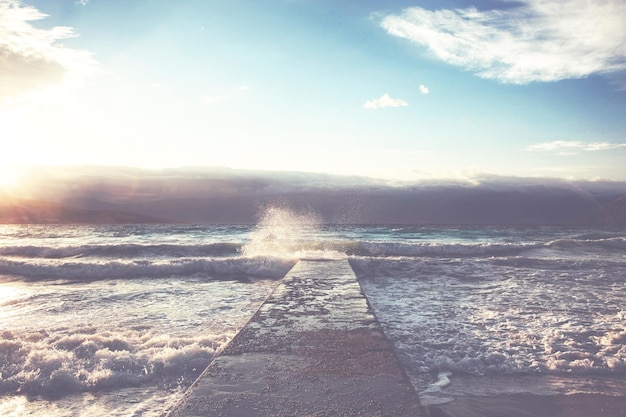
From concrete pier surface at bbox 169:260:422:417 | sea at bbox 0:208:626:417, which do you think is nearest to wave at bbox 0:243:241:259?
sea at bbox 0:208:626:417

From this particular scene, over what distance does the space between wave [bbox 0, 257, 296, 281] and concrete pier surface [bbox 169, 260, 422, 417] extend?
21.4ft

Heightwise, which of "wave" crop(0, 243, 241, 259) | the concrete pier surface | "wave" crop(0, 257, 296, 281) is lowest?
"wave" crop(0, 243, 241, 259)

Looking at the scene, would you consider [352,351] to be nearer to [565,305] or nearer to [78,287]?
[565,305]

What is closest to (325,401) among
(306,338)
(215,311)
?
(306,338)

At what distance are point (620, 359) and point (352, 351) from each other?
3102 millimetres

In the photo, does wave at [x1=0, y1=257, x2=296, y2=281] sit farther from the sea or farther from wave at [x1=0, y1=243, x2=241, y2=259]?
wave at [x1=0, y1=243, x2=241, y2=259]

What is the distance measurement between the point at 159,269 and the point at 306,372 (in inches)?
385

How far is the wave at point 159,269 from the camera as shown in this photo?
10.6 meters

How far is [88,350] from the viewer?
4.10 metres

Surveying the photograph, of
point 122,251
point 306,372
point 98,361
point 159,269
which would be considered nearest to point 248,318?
→ point 98,361

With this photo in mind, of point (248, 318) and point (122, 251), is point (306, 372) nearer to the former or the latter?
point (248, 318)

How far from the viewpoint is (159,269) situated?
11.2 metres

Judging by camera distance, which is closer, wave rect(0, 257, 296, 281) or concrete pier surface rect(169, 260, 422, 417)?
concrete pier surface rect(169, 260, 422, 417)

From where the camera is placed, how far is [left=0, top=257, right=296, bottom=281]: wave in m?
10.6
